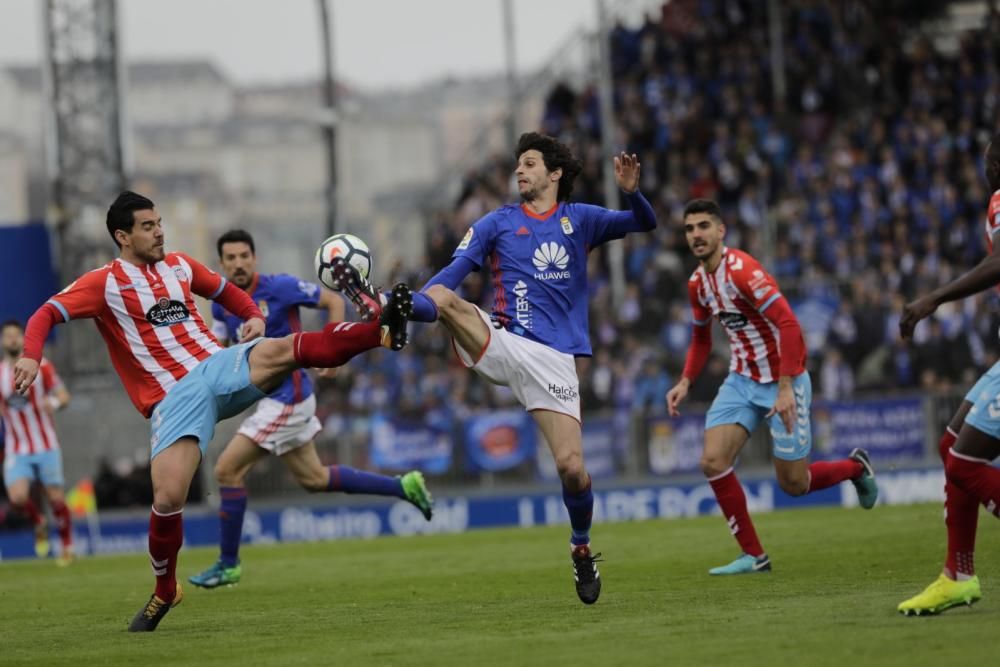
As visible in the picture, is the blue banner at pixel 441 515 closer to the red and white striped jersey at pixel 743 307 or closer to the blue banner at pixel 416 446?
the blue banner at pixel 416 446

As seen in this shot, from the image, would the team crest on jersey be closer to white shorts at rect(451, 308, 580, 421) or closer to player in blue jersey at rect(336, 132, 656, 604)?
player in blue jersey at rect(336, 132, 656, 604)

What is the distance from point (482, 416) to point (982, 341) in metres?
6.97

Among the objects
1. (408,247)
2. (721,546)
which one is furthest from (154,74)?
(721,546)

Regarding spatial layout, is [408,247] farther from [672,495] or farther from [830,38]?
Result: [672,495]

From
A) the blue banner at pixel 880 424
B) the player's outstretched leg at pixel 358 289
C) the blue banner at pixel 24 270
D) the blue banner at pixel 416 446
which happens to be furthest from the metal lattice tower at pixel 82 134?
the player's outstretched leg at pixel 358 289

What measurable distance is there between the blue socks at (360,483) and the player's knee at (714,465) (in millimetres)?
3169

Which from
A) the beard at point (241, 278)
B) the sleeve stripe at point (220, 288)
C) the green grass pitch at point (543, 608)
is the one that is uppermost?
the beard at point (241, 278)

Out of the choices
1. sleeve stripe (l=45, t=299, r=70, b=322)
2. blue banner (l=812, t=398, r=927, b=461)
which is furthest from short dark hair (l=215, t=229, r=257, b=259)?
blue banner (l=812, t=398, r=927, b=461)

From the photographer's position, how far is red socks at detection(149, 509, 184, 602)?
936cm

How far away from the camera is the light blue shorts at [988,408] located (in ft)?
25.3

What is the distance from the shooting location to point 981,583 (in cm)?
935

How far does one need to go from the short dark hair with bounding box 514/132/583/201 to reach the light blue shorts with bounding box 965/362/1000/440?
338 centimetres

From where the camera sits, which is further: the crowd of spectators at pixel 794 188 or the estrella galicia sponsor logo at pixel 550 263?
the crowd of spectators at pixel 794 188

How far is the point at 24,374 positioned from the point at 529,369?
293 cm
